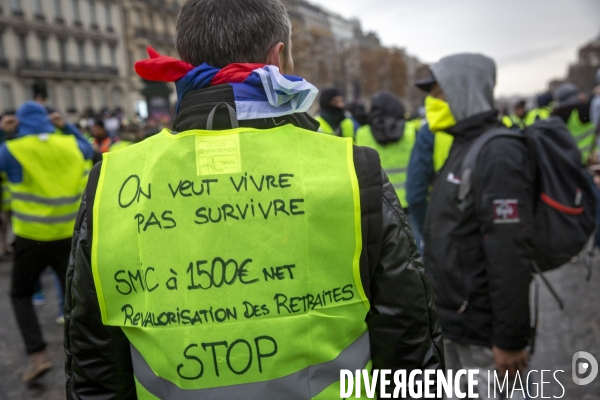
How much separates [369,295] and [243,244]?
0.36m

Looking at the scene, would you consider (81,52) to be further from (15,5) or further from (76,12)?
(15,5)

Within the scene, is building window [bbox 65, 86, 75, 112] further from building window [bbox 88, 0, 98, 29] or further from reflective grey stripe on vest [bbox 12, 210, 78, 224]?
reflective grey stripe on vest [bbox 12, 210, 78, 224]

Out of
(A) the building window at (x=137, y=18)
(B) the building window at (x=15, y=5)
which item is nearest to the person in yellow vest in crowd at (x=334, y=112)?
(B) the building window at (x=15, y=5)

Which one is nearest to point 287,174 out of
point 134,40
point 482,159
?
point 482,159

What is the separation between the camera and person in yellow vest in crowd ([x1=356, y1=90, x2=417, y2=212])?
17.6 feet

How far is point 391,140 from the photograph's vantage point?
17.6 ft

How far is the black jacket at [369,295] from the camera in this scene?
132cm

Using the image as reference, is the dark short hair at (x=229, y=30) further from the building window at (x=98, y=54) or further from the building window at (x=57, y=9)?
the building window at (x=98, y=54)

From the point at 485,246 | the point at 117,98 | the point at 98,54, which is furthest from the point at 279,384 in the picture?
the point at 117,98

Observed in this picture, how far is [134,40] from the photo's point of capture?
164 feet

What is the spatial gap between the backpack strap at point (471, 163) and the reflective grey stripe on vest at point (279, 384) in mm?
1099

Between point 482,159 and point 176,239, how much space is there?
4.83ft

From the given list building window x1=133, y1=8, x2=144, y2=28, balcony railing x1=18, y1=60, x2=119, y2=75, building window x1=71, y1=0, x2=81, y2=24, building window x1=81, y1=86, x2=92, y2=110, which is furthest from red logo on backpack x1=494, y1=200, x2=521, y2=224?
building window x1=133, y1=8, x2=144, y2=28

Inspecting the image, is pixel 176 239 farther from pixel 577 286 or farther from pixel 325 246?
pixel 577 286
